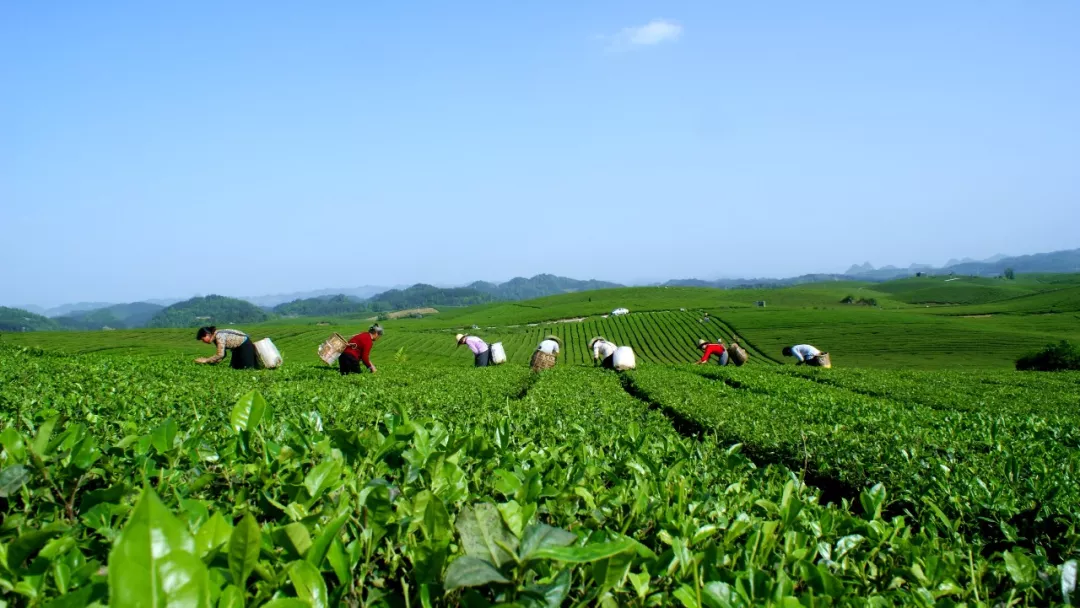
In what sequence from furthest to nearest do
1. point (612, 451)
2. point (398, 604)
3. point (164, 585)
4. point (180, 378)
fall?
point (180, 378), point (612, 451), point (398, 604), point (164, 585)

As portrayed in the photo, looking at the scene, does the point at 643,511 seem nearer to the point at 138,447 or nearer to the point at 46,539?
the point at 46,539

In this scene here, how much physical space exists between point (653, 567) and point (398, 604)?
53 cm

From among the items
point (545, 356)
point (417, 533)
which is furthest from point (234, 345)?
point (417, 533)

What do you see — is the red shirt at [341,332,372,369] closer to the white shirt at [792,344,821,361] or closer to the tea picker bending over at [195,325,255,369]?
the tea picker bending over at [195,325,255,369]

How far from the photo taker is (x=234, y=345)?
14.5 m

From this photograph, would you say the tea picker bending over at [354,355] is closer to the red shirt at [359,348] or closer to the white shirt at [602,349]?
the red shirt at [359,348]

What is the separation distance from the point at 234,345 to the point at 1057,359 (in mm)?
38482

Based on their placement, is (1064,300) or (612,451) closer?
(612,451)

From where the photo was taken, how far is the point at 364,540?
126cm

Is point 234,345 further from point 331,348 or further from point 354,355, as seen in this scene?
point 331,348

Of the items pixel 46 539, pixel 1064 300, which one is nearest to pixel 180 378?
pixel 46 539

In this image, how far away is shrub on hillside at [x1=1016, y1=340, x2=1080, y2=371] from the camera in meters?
30.5

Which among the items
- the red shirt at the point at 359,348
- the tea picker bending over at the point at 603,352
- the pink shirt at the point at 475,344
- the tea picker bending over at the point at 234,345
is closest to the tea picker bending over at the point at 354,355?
the red shirt at the point at 359,348

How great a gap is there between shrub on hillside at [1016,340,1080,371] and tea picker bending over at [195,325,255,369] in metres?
37.2
